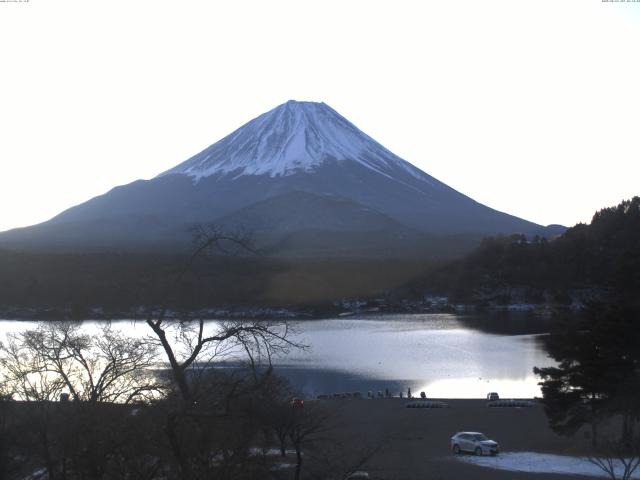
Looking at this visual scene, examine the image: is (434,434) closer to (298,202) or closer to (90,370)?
(90,370)

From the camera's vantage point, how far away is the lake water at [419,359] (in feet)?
67.8

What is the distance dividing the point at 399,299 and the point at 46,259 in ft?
79.5

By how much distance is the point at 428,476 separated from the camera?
9.70 meters

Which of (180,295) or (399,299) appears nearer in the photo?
(180,295)

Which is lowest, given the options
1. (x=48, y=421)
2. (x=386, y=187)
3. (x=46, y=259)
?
(x=48, y=421)

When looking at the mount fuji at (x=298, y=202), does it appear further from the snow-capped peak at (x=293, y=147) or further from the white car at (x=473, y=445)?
the white car at (x=473, y=445)

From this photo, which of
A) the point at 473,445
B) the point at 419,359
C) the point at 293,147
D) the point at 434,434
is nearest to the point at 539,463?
the point at 473,445

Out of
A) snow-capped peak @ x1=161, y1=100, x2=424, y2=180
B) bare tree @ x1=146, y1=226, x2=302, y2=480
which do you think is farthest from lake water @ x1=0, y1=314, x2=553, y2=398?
snow-capped peak @ x1=161, y1=100, x2=424, y2=180

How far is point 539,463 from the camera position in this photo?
10.4 metres

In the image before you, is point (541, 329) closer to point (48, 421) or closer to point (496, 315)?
point (496, 315)

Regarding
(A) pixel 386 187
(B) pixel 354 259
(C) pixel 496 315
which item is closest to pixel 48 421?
(C) pixel 496 315

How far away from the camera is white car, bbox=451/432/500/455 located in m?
11.2

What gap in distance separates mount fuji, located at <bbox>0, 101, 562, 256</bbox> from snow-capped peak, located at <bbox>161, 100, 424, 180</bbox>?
0.13m

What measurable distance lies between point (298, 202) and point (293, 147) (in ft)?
60.9
